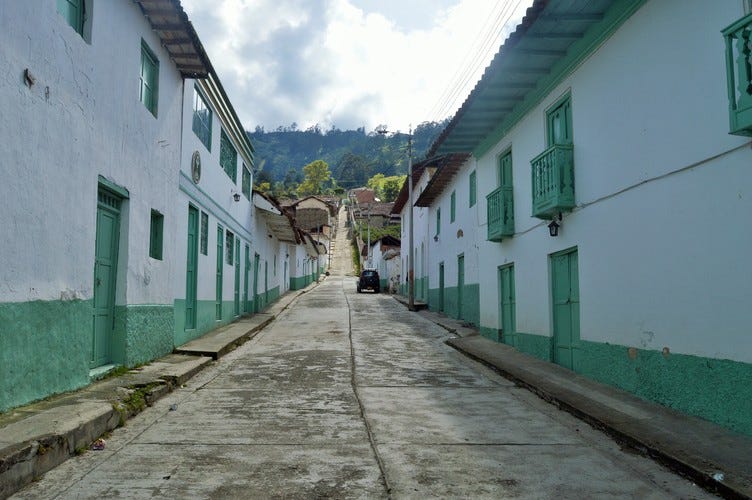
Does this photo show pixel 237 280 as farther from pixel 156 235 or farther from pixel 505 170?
pixel 505 170

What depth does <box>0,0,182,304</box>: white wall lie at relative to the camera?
16.5 ft

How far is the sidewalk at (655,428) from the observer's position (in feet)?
13.7

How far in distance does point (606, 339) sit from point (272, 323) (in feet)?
35.5

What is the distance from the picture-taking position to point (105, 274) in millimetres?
7559

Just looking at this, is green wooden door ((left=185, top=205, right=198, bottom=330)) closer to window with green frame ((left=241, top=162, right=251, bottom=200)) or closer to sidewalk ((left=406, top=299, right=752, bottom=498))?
window with green frame ((left=241, top=162, right=251, bottom=200))

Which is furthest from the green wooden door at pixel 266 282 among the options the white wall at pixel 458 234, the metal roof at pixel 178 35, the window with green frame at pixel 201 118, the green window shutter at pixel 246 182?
the metal roof at pixel 178 35

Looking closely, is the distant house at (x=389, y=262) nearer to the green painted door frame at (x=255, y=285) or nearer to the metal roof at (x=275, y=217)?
the metal roof at (x=275, y=217)

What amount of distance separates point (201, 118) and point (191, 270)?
10.6 ft

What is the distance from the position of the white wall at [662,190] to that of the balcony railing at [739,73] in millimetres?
279

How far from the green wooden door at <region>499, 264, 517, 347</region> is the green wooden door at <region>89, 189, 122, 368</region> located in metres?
7.46

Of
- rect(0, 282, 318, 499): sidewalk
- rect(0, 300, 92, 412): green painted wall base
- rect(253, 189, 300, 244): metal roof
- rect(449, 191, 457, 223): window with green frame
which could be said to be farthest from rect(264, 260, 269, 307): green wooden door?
rect(0, 300, 92, 412): green painted wall base

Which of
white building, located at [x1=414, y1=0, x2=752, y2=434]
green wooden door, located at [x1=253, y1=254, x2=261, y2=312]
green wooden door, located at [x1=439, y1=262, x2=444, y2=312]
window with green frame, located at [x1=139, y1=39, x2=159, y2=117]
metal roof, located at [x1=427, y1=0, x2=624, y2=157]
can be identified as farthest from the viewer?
green wooden door, located at [x1=439, y1=262, x2=444, y2=312]

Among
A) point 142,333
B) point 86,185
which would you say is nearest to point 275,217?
point 142,333

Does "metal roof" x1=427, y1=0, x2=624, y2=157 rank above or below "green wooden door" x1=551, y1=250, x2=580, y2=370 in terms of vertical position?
above
